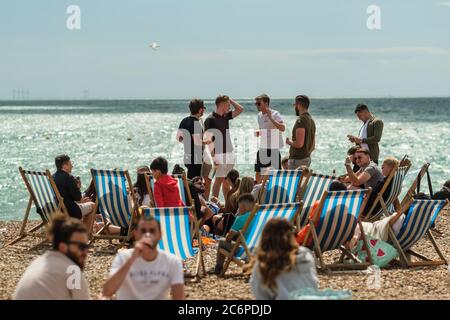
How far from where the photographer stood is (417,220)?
21.4 feet

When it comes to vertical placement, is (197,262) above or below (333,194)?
below

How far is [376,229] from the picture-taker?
6.68m

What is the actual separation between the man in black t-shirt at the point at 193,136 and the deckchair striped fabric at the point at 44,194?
1.75 meters

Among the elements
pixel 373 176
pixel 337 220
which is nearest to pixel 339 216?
pixel 337 220

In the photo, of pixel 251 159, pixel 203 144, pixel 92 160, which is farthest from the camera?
pixel 92 160

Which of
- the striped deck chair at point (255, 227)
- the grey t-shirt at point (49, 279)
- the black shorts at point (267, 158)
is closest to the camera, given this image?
the grey t-shirt at point (49, 279)

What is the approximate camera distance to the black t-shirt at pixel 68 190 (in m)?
7.40

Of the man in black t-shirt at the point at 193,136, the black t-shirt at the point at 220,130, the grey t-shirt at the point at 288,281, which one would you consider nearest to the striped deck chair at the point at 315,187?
the man in black t-shirt at the point at 193,136

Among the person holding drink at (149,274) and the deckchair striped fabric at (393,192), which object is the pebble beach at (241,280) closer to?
the deckchair striped fabric at (393,192)

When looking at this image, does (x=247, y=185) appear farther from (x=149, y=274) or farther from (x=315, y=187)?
(x=149, y=274)
